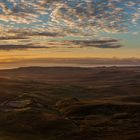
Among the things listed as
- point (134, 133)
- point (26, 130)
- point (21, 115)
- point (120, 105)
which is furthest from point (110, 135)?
point (120, 105)

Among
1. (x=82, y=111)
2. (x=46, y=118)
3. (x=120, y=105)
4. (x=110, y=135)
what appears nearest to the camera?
(x=110, y=135)

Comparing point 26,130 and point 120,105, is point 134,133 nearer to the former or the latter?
point 26,130

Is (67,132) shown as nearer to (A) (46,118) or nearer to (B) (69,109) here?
(A) (46,118)

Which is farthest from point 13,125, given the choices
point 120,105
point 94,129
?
point 120,105

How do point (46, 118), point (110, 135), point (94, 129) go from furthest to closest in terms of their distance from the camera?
1. point (46, 118)
2. point (94, 129)
3. point (110, 135)

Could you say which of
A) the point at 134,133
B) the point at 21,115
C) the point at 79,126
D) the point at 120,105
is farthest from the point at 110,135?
the point at 120,105

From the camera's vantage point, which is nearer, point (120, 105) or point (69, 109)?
point (69, 109)

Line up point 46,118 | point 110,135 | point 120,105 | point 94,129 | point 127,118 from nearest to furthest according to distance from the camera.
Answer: point 110,135
point 94,129
point 46,118
point 127,118
point 120,105

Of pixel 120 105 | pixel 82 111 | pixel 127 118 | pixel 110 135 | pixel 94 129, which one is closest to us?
pixel 110 135
